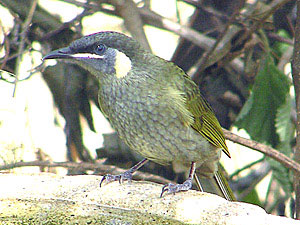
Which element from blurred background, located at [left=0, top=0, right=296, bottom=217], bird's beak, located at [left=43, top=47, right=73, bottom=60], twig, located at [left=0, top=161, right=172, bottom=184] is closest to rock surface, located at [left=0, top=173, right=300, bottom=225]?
bird's beak, located at [left=43, top=47, right=73, bottom=60]

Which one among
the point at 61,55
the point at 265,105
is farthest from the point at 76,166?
the point at 265,105

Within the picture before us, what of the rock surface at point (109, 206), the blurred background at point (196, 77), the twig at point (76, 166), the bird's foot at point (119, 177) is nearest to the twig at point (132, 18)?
the blurred background at point (196, 77)

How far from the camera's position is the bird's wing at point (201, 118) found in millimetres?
3443

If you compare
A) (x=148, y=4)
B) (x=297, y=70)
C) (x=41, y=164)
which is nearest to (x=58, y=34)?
(x=148, y=4)

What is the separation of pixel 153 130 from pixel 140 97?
0.22 metres

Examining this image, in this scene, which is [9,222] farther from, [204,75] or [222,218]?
[204,75]

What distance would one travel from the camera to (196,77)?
15.1ft

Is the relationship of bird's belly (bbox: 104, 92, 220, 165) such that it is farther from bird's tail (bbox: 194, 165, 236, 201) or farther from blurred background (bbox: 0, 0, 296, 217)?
blurred background (bbox: 0, 0, 296, 217)

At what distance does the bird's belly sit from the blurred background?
94cm

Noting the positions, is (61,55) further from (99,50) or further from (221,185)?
(221,185)

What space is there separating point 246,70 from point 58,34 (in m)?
1.82

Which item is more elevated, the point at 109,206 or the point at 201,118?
the point at 201,118

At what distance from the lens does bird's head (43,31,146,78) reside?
315 cm

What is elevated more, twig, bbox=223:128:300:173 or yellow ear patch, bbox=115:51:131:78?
yellow ear patch, bbox=115:51:131:78
